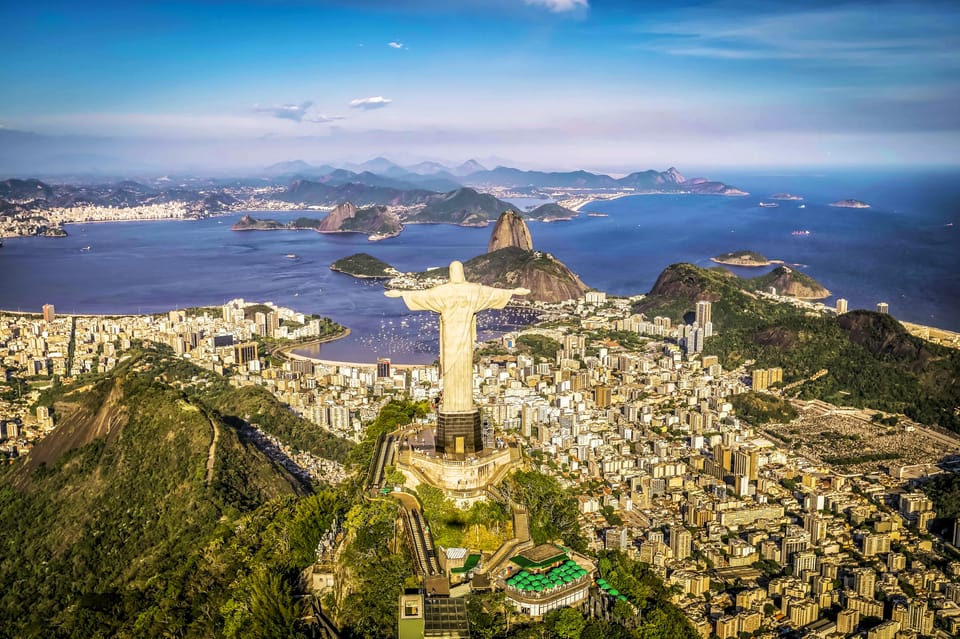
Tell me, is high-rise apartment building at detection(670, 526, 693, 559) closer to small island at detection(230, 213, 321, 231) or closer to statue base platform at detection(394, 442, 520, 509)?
statue base platform at detection(394, 442, 520, 509)

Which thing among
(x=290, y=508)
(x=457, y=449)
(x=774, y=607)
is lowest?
(x=774, y=607)

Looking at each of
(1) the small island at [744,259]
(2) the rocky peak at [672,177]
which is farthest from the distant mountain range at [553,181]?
(1) the small island at [744,259]

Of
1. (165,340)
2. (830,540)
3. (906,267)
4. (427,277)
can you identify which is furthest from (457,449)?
(906,267)

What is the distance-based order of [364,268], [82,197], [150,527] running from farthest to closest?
[82,197]
[364,268]
[150,527]

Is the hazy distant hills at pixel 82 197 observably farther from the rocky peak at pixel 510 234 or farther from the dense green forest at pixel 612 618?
the dense green forest at pixel 612 618

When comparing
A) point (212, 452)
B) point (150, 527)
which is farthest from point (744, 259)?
point (150, 527)

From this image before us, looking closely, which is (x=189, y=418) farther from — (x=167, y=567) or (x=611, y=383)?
(x=611, y=383)

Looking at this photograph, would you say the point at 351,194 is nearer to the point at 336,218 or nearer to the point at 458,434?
the point at 336,218
